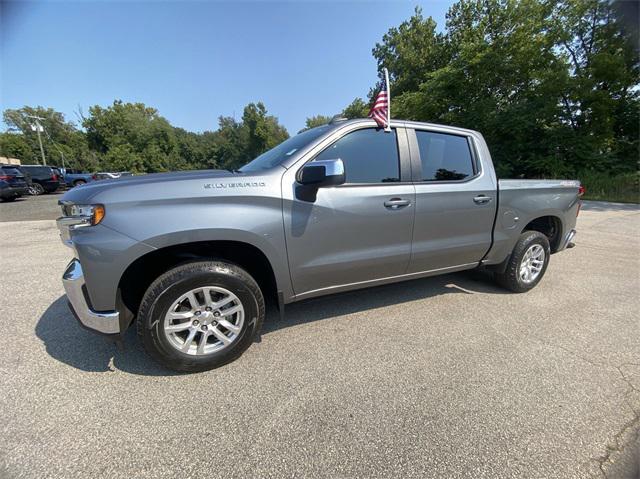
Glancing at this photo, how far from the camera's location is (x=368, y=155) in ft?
8.45

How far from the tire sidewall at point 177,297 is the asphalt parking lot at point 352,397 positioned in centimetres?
12

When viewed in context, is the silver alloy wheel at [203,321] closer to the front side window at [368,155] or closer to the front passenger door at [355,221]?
the front passenger door at [355,221]

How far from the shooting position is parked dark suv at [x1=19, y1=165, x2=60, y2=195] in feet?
56.9

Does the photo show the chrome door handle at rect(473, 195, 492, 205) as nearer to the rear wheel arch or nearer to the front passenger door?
→ the front passenger door

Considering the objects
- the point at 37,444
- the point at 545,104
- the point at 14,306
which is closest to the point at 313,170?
the point at 37,444

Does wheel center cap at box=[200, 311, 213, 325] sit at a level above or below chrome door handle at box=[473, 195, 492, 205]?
below

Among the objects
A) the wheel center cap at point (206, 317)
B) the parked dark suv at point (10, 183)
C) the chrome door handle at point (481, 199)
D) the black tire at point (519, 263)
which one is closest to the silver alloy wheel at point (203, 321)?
the wheel center cap at point (206, 317)

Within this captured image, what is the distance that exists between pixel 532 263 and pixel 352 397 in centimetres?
303

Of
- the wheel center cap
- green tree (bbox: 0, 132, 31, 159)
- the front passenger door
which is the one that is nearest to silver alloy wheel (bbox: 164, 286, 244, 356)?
→ the wheel center cap

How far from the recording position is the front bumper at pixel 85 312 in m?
1.94

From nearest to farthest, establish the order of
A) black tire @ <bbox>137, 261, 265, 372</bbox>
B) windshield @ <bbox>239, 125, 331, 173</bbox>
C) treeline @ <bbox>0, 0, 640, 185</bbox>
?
black tire @ <bbox>137, 261, 265, 372</bbox>, windshield @ <bbox>239, 125, 331, 173</bbox>, treeline @ <bbox>0, 0, 640, 185</bbox>

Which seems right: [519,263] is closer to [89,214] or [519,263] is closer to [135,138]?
[89,214]

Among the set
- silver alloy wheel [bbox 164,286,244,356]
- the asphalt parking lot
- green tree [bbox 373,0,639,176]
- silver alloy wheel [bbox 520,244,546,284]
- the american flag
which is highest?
green tree [bbox 373,0,639,176]

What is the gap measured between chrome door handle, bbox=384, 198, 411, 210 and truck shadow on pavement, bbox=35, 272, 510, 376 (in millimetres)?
1196
